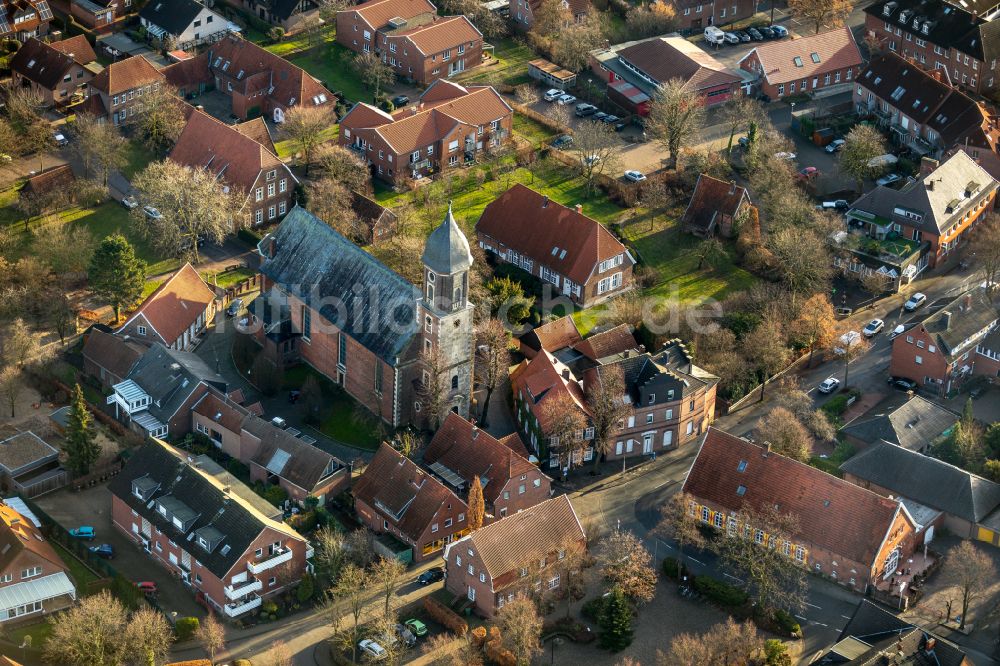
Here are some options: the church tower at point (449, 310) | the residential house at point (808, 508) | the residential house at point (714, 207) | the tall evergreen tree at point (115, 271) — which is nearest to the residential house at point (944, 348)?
the residential house at point (808, 508)

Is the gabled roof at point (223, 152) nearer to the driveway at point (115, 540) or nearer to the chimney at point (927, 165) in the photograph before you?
the driveway at point (115, 540)

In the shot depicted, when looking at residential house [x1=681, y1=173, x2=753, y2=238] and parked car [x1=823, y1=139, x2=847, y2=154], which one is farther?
parked car [x1=823, y1=139, x2=847, y2=154]

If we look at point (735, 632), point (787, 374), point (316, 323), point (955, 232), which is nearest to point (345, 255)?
point (316, 323)

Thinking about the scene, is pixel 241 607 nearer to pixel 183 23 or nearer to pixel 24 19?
pixel 183 23

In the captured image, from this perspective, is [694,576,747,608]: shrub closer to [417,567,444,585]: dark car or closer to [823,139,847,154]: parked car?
[417,567,444,585]: dark car

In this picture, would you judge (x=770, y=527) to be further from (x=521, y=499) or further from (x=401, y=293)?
(x=401, y=293)

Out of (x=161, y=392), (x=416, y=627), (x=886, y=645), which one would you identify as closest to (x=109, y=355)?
(x=161, y=392)

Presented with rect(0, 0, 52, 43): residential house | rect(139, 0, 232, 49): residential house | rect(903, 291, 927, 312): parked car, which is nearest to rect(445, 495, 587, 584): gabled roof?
rect(903, 291, 927, 312): parked car
